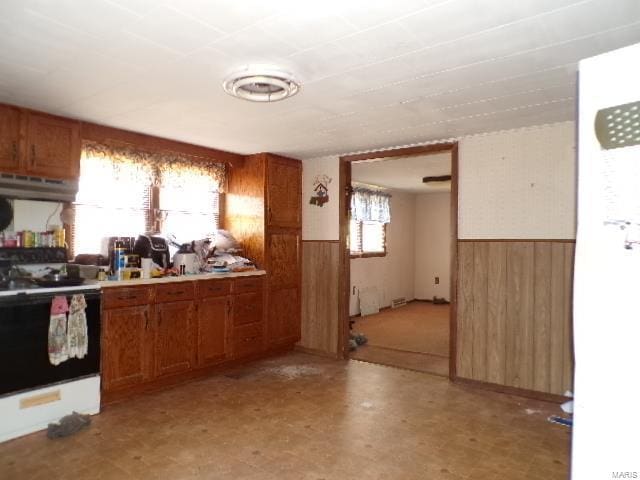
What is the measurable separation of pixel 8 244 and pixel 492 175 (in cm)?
411

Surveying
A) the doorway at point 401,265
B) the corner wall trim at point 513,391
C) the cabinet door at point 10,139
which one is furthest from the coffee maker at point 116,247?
the corner wall trim at point 513,391

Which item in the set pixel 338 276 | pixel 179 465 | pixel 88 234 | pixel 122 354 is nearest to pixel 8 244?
pixel 88 234

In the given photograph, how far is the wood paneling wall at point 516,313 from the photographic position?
11.9ft

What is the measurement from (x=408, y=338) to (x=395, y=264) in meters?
2.86

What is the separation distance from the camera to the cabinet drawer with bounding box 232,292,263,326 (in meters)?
4.54

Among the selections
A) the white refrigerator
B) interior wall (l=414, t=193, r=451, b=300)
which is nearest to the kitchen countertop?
the white refrigerator

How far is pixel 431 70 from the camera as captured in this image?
257 centimetres

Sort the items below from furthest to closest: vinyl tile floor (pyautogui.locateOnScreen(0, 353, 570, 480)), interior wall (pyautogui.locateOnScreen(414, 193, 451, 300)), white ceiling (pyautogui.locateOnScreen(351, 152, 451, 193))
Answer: interior wall (pyautogui.locateOnScreen(414, 193, 451, 300)) → white ceiling (pyautogui.locateOnScreen(351, 152, 451, 193)) → vinyl tile floor (pyautogui.locateOnScreen(0, 353, 570, 480))

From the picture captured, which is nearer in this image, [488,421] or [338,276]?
[488,421]

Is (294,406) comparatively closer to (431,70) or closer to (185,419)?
(185,419)

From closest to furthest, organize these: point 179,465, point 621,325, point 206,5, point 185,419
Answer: point 621,325, point 206,5, point 179,465, point 185,419

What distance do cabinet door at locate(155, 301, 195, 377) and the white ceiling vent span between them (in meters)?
2.06

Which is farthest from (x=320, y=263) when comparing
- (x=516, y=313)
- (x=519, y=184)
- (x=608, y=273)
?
(x=608, y=273)

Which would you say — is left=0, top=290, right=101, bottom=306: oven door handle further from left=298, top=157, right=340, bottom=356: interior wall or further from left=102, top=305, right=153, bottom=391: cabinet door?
left=298, top=157, right=340, bottom=356: interior wall
